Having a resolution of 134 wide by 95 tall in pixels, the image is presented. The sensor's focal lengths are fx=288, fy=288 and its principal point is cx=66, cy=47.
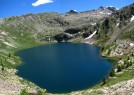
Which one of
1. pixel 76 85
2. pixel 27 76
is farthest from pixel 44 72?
pixel 76 85

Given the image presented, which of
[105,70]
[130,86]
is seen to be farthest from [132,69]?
[130,86]

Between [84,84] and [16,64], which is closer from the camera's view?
[84,84]

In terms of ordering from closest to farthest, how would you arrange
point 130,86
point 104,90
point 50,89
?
point 130,86
point 104,90
point 50,89

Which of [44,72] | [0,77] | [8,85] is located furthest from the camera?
[44,72]

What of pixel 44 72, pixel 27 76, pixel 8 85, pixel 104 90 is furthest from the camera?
pixel 44 72

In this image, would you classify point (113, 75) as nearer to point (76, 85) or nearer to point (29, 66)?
point (76, 85)

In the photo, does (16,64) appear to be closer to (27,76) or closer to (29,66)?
(29,66)

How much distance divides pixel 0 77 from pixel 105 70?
6500 cm

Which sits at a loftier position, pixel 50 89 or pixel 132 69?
A: pixel 132 69

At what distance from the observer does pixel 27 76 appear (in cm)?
15338

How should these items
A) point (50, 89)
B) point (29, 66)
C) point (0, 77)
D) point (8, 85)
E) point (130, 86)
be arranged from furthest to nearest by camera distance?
point (29, 66) < point (50, 89) < point (0, 77) < point (8, 85) < point (130, 86)

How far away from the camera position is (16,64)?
193125 mm

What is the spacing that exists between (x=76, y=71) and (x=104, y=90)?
77.0 meters

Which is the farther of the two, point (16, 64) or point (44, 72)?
point (16, 64)
